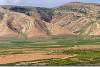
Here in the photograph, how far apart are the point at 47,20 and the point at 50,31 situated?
6.08ft

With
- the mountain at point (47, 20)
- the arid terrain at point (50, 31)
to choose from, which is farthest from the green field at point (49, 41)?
the mountain at point (47, 20)

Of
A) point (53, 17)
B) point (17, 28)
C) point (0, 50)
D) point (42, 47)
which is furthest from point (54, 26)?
point (0, 50)

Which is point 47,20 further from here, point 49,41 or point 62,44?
point 62,44

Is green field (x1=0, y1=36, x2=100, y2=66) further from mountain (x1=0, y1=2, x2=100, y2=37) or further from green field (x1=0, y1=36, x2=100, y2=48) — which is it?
mountain (x1=0, y1=2, x2=100, y2=37)

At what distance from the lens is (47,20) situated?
171 feet

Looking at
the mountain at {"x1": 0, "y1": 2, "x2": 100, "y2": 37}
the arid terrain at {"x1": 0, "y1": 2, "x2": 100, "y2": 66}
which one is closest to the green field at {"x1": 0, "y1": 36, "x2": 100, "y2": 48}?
Result: the arid terrain at {"x1": 0, "y1": 2, "x2": 100, "y2": 66}

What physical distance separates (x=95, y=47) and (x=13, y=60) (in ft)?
38.5

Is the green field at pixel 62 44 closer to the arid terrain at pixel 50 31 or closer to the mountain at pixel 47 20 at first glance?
the arid terrain at pixel 50 31

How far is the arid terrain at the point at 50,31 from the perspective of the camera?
41.4 m

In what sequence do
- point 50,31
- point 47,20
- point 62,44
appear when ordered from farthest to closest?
1. point 47,20
2. point 50,31
3. point 62,44

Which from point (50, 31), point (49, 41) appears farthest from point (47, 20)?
point (49, 41)

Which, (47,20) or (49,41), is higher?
(47,20)

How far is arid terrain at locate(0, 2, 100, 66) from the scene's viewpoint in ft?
Answer: 136

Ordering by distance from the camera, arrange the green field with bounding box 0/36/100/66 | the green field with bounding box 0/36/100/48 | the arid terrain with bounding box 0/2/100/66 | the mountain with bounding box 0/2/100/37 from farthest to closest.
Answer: the mountain with bounding box 0/2/100/37 < the green field with bounding box 0/36/100/48 < the arid terrain with bounding box 0/2/100/66 < the green field with bounding box 0/36/100/66
